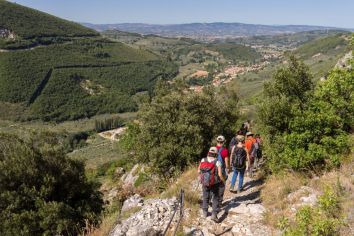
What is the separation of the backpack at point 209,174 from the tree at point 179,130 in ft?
34.8

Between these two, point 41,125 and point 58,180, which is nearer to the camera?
point 58,180

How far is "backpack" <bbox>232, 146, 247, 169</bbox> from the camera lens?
1441 centimetres

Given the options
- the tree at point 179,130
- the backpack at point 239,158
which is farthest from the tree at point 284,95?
the tree at point 179,130

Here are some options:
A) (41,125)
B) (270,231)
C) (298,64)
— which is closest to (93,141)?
(41,125)

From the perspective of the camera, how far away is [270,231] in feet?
34.0

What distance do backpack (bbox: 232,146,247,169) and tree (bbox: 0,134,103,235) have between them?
7459 mm

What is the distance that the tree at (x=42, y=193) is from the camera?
1670 cm

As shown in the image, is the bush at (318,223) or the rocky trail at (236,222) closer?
the bush at (318,223)

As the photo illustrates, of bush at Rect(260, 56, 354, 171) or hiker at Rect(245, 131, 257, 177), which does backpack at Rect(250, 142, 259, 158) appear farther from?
bush at Rect(260, 56, 354, 171)

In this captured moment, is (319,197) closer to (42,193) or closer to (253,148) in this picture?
(253,148)

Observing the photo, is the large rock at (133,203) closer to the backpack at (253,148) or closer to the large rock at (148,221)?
the large rock at (148,221)

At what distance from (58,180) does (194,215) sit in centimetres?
1095

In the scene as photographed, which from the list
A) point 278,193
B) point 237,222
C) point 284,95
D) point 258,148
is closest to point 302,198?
point 278,193

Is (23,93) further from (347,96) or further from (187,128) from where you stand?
(347,96)
